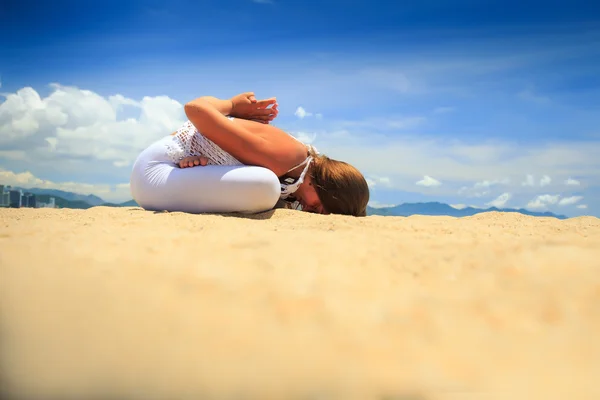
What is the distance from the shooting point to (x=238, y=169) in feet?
11.6

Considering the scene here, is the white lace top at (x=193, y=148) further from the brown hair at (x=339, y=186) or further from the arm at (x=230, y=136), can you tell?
the brown hair at (x=339, y=186)

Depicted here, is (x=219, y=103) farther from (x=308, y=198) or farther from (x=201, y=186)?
(x=308, y=198)

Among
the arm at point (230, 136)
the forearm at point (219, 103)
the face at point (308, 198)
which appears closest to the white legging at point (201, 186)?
the arm at point (230, 136)

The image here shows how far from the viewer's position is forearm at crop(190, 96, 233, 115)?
3789 millimetres

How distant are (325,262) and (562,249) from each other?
3.68 ft

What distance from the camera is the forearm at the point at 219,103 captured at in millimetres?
Result: 3789

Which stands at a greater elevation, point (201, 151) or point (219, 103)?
point (219, 103)

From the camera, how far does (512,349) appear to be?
120cm

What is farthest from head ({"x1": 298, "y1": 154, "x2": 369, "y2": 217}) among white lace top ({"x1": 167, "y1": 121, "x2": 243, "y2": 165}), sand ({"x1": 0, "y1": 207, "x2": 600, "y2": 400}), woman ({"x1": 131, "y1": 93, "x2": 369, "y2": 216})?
sand ({"x1": 0, "y1": 207, "x2": 600, "y2": 400})

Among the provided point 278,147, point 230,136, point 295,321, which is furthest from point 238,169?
point 295,321

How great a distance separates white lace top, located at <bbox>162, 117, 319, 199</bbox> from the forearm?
10.6 inches

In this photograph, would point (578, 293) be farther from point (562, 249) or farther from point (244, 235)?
point (244, 235)

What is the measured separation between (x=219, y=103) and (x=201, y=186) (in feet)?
2.65

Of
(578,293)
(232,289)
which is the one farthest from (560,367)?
(232,289)
